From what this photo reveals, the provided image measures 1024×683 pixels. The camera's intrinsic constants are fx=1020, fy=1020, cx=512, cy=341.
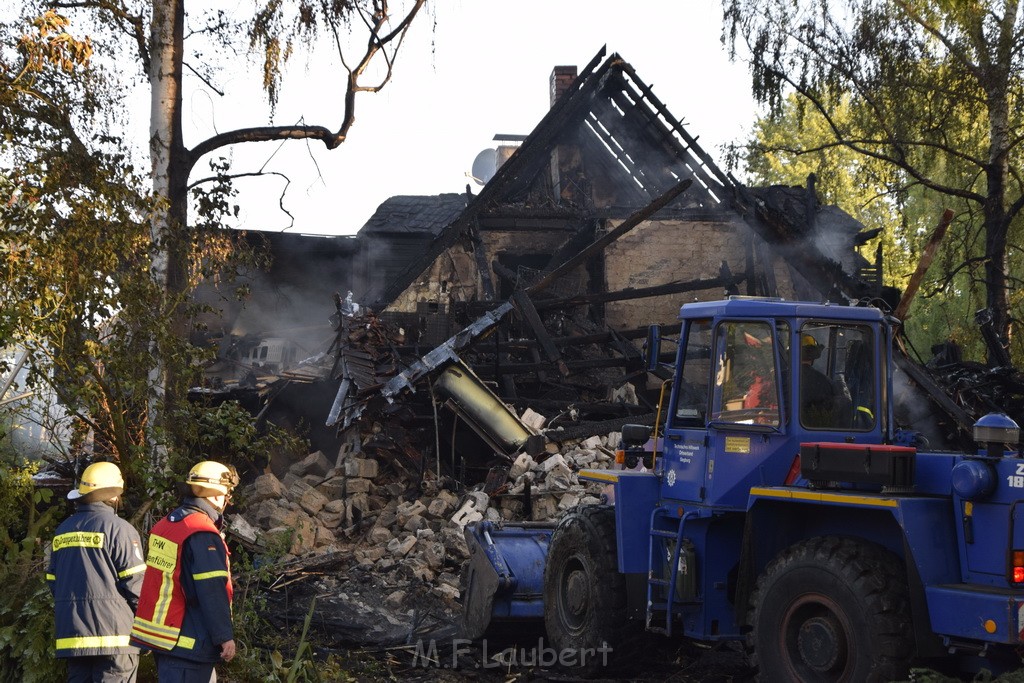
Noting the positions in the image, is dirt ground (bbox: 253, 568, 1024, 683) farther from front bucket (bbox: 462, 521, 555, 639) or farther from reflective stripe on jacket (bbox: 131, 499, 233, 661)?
reflective stripe on jacket (bbox: 131, 499, 233, 661)

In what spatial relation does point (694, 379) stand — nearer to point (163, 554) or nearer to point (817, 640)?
point (817, 640)

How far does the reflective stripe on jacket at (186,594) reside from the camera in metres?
4.77

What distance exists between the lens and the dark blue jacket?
5.38 metres

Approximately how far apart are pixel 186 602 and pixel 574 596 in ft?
12.4

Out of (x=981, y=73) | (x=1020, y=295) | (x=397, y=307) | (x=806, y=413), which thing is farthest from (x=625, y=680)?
(x=1020, y=295)

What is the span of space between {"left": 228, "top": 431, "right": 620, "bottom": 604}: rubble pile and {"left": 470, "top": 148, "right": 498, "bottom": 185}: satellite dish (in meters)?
21.4

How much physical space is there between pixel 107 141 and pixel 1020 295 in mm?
16540

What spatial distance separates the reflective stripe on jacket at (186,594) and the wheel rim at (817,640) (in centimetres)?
314

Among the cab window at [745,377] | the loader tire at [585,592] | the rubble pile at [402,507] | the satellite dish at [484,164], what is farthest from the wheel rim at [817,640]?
the satellite dish at [484,164]

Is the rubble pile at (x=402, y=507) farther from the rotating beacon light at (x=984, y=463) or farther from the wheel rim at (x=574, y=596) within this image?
the rotating beacon light at (x=984, y=463)

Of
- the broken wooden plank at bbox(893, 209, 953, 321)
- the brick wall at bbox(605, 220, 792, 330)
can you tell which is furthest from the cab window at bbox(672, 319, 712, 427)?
the brick wall at bbox(605, 220, 792, 330)

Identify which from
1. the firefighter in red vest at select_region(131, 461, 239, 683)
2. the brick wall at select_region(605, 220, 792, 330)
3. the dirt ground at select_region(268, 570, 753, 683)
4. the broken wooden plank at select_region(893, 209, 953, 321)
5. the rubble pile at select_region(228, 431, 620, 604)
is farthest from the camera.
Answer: the brick wall at select_region(605, 220, 792, 330)

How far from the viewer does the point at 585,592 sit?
25.6 ft

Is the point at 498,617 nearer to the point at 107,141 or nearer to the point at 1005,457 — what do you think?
the point at 1005,457
